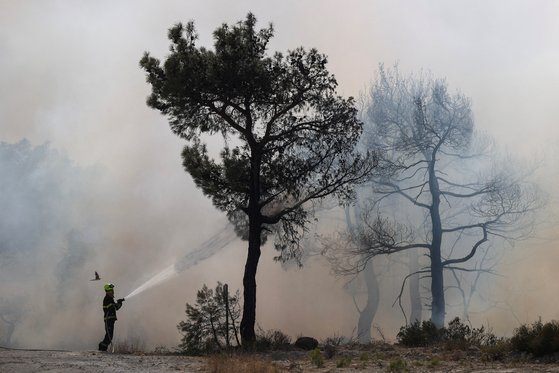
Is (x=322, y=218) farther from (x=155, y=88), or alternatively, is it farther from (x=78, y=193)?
(x=155, y=88)

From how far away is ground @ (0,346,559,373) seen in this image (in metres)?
12.7

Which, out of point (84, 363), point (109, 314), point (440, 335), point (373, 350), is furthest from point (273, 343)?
point (84, 363)

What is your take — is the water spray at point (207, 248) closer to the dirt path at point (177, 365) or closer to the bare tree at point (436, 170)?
the bare tree at point (436, 170)

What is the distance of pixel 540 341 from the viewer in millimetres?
14086

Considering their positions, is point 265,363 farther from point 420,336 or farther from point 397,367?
point 420,336

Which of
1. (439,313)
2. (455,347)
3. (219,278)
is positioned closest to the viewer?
(455,347)

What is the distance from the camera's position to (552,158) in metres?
32.4

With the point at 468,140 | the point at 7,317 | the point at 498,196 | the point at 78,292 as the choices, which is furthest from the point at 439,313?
the point at 7,317

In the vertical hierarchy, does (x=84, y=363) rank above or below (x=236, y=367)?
above

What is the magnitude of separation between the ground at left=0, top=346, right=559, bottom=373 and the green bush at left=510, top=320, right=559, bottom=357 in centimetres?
40

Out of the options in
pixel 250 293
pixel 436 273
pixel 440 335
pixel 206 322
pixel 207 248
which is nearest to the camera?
pixel 250 293

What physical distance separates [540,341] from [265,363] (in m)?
5.78

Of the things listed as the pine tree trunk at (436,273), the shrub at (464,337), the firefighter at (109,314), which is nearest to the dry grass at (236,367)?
the firefighter at (109,314)

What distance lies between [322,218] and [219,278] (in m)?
6.86
